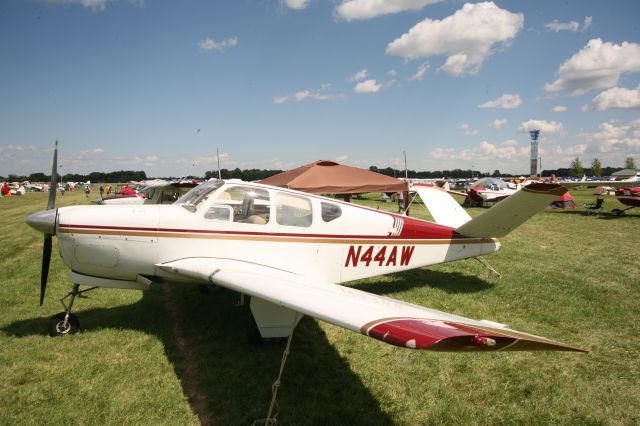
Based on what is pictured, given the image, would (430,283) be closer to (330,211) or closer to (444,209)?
(444,209)

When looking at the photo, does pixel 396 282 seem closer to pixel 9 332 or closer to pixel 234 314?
pixel 234 314

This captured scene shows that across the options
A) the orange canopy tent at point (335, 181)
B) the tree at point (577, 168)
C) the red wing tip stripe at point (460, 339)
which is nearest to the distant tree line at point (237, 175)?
the orange canopy tent at point (335, 181)

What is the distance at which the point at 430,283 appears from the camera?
7.60 metres

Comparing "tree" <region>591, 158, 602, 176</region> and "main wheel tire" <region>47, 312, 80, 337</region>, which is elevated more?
"tree" <region>591, 158, 602, 176</region>

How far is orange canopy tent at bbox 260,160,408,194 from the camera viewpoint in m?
12.2

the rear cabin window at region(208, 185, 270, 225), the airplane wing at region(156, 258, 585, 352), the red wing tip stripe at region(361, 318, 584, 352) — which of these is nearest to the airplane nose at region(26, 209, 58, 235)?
the airplane wing at region(156, 258, 585, 352)

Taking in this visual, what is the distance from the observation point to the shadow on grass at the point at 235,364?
3.58 m

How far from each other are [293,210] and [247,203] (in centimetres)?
71

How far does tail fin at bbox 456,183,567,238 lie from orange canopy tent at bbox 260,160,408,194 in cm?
626

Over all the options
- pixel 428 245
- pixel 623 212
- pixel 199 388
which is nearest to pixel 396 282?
pixel 428 245

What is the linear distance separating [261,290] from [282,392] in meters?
1.27

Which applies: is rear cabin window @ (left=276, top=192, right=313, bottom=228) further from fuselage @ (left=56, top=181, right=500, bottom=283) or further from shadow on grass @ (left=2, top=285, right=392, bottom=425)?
shadow on grass @ (left=2, top=285, right=392, bottom=425)

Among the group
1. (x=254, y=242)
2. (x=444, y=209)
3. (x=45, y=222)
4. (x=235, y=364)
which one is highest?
(x=444, y=209)

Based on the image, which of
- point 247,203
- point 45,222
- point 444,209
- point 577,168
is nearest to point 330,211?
point 247,203
